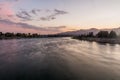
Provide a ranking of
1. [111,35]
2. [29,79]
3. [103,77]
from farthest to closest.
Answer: [111,35] → [103,77] → [29,79]

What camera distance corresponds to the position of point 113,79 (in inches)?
557

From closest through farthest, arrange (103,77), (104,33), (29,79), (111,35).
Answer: (29,79) < (103,77) < (111,35) < (104,33)

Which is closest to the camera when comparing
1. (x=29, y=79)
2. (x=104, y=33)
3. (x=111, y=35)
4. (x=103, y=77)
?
(x=29, y=79)

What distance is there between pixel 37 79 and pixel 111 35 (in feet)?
328

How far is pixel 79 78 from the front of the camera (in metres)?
14.2

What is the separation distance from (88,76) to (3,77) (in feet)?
29.2

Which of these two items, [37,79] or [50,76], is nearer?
[37,79]

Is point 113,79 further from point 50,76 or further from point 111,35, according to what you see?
point 111,35

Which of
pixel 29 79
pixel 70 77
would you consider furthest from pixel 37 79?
pixel 70 77

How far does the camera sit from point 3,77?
1435 cm

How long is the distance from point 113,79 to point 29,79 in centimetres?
848

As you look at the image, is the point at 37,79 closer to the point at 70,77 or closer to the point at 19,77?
the point at 19,77

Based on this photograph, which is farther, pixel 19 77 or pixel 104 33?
pixel 104 33

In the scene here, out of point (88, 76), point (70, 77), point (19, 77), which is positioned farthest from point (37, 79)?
point (88, 76)
